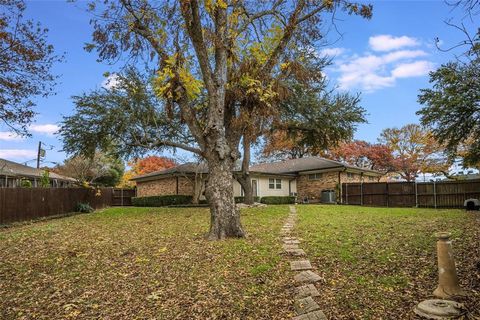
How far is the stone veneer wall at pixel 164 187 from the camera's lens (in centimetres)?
2602

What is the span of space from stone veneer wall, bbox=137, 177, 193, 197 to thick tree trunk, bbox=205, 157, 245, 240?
17589mm

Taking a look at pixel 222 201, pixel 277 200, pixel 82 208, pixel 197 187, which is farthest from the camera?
pixel 197 187

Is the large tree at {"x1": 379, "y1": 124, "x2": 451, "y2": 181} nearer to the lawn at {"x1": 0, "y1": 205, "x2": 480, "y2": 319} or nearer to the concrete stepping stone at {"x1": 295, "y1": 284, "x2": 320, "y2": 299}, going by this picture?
the lawn at {"x1": 0, "y1": 205, "x2": 480, "y2": 319}

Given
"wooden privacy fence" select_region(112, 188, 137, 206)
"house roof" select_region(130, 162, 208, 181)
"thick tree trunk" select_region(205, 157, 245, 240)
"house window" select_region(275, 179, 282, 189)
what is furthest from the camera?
"wooden privacy fence" select_region(112, 188, 137, 206)

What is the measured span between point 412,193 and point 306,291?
1871 cm

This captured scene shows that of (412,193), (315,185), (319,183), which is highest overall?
(319,183)

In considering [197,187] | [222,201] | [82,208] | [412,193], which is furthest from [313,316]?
[197,187]

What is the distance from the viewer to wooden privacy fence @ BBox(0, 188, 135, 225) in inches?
531

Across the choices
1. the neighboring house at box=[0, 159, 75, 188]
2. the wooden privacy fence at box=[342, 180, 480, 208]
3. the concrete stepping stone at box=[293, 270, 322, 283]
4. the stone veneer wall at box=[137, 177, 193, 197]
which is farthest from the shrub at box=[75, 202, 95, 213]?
the concrete stepping stone at box=[293, 270, 322, 283]

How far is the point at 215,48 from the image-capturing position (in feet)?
27.8

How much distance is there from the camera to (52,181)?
94.6 feet

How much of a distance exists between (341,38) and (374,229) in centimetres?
538

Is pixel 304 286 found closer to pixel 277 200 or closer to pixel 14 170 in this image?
pixel 277 200

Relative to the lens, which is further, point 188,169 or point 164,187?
point 164,187
